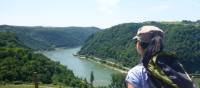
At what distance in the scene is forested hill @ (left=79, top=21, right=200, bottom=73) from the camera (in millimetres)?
87475

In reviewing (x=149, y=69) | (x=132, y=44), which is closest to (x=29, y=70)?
(x=132, y=44)

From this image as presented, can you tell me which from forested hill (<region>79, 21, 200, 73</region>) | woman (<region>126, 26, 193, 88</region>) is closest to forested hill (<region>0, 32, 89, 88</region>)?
forested hill (<region>79, 21, 200, 73</region>)

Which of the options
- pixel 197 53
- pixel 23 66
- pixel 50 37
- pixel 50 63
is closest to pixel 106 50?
pixel 197 53

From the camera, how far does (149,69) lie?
2.51m

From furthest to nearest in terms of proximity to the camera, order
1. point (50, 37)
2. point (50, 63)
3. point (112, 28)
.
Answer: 1. point (50, 37)
2. point (112, 28)
3. point (50, 63)

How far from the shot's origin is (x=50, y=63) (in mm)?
69312

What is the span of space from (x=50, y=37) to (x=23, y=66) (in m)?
127

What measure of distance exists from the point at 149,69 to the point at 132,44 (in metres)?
104

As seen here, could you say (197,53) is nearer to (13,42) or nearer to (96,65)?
(96,65)

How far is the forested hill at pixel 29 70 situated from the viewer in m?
54.4

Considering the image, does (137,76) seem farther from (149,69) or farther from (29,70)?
(29,70)

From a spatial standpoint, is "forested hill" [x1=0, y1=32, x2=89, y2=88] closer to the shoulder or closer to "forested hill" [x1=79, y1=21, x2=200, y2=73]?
"forested hill" [x1=79, y1=21, x2=200, y2=73]

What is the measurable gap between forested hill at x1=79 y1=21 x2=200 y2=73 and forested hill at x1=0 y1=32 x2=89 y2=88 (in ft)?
63.5

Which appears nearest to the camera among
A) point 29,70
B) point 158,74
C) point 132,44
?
point 158,74
